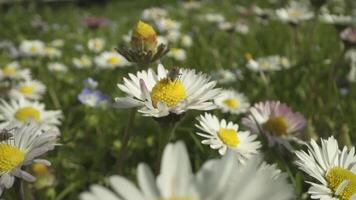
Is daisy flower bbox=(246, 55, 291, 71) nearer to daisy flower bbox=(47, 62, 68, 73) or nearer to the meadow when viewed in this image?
the meadow

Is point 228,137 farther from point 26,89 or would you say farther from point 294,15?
point 294,15

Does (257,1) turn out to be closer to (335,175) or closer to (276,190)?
(335,175)

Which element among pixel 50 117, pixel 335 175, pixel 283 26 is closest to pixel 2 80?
pixel 50 117

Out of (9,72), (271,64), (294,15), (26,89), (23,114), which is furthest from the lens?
(294,15)

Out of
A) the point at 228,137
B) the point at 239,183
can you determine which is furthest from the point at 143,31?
the point at 239,183

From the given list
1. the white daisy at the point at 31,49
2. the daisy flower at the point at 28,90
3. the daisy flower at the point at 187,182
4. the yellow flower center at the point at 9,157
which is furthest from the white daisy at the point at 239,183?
the white daisy at the point at 31,49

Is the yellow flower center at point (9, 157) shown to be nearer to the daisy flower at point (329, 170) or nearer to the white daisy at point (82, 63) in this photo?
the daisy flower at point (329, 170)

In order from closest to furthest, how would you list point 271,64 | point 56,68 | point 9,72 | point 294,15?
point 9,72
point 271,64
point 294,15
point 56,68
